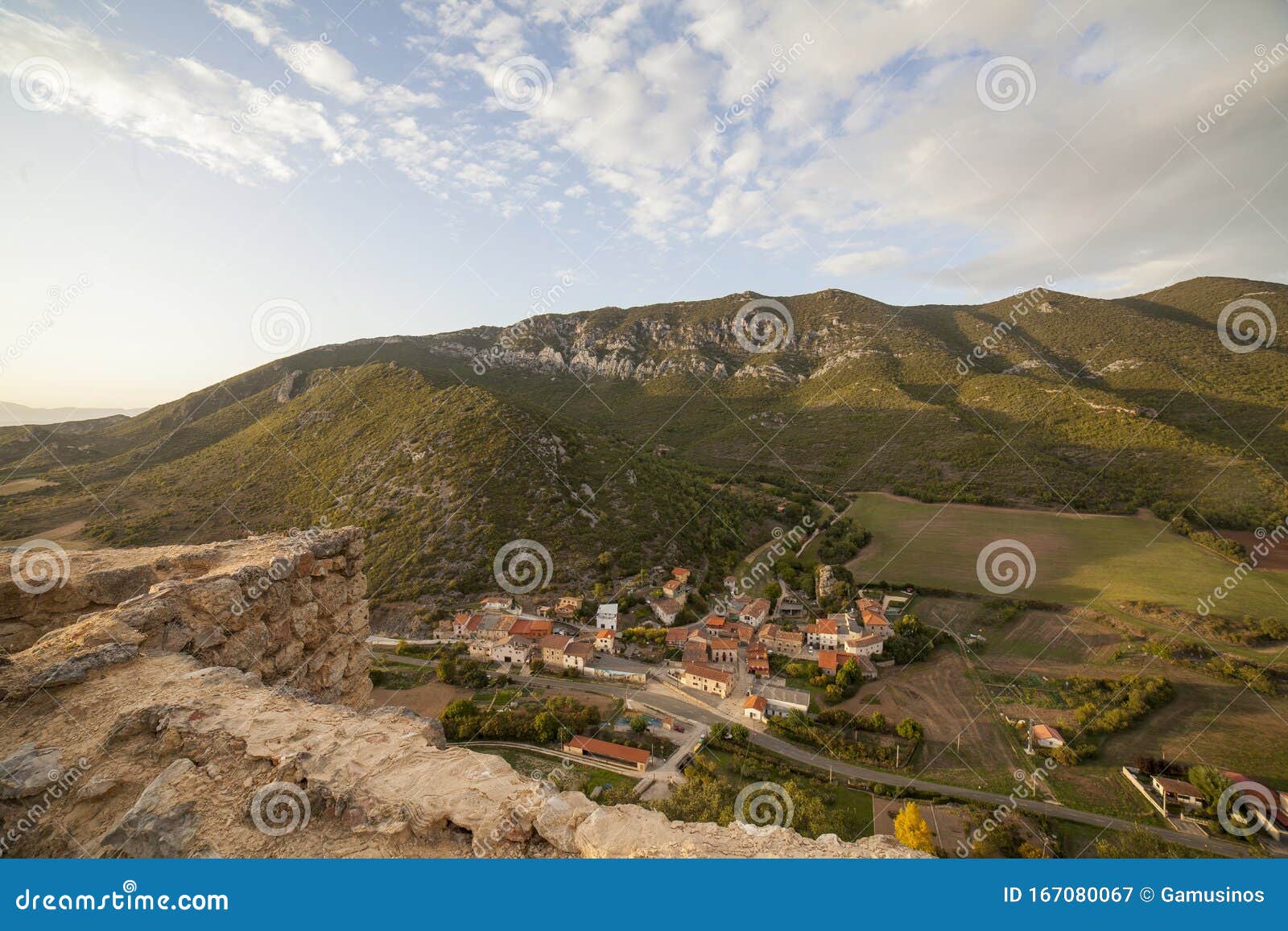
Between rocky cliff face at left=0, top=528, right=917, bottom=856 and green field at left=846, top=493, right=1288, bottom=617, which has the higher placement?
rocky cliff face at left=0, top=528, right=917, bottom=856

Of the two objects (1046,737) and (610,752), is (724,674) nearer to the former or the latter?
(610,752)

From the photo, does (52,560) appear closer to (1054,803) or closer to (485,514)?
(485,514)

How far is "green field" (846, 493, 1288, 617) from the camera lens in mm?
26531

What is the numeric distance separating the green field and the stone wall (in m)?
31.7

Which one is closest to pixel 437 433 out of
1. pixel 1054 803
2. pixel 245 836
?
pixel 245 836

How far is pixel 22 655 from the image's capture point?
200 inches

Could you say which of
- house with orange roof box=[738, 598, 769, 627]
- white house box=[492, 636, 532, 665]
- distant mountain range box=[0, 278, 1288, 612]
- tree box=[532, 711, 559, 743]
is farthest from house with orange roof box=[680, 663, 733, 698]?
distant mountain range box=[0, 278, 1288, 612]

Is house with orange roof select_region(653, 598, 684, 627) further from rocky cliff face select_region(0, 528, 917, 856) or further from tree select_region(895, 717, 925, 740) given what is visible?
rocky cliff face select_region(0, 528, 917, 856)

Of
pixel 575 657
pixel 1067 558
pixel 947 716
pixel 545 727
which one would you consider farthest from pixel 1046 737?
pixel 1067 558

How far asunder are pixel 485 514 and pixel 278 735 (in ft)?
86.3

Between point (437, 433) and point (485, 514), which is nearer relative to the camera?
point (485, 514)

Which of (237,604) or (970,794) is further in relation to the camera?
(970,794)

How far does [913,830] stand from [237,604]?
17.1 meters

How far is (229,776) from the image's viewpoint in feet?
12.8
